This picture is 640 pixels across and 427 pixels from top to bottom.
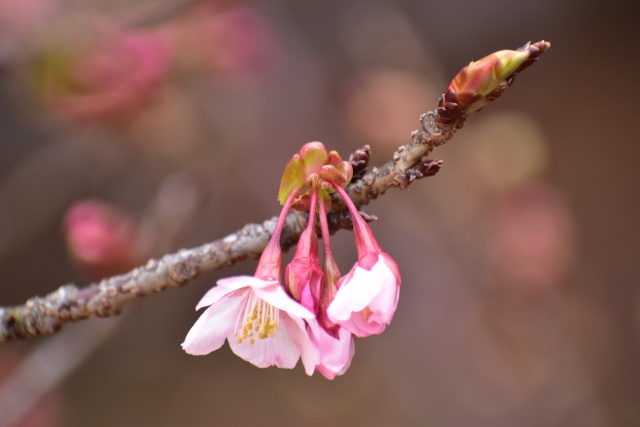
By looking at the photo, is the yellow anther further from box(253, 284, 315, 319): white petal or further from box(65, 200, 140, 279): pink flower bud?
box(65, 200, 140, 279): pink flower bud

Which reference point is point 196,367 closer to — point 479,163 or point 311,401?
point 311,401

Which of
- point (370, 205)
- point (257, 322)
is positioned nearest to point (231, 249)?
point (257, 322)

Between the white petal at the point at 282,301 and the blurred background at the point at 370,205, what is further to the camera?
the blurred background at the point at 370,205

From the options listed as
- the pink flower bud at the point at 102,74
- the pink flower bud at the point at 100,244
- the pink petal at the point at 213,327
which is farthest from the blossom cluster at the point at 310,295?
the pink flower bud at the point at 102,74

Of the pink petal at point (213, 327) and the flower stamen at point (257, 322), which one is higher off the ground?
the pink petal at point (213, 327)

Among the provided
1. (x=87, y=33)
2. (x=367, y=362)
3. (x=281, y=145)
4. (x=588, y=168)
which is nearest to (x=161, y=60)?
(x=87, y=33)

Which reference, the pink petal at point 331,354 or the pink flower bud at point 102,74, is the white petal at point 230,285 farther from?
the pink flower bud at point 102,74

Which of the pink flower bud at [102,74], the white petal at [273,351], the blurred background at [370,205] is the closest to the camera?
the white petal at [273,351]
